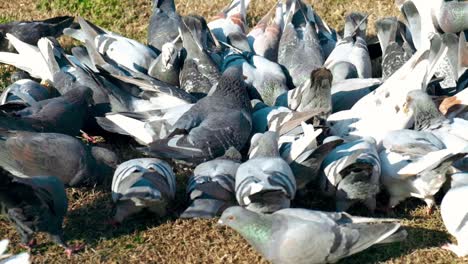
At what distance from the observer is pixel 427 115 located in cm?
627

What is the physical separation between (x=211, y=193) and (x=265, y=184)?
0.50 meters

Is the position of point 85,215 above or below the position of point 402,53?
below

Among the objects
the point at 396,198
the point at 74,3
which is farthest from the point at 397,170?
the point at 74,3

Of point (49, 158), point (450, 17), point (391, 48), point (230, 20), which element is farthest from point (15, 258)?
point (450, 17)

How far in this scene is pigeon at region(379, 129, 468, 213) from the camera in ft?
18.2

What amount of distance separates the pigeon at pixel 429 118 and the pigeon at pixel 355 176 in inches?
24.6

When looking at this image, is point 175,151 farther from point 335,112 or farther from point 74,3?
point 74,3

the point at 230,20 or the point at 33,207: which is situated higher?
the point at 230,20

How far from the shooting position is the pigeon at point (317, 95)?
6492 millimetres

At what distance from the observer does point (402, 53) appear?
24.1ft

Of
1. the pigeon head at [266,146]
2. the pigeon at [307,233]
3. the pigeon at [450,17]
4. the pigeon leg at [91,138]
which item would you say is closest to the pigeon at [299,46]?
the pigeon at [450,17]

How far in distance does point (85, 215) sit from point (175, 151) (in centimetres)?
79

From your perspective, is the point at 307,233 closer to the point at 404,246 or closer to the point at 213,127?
the point at 404,246

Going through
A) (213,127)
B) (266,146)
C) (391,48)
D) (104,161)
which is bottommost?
(104,161)
